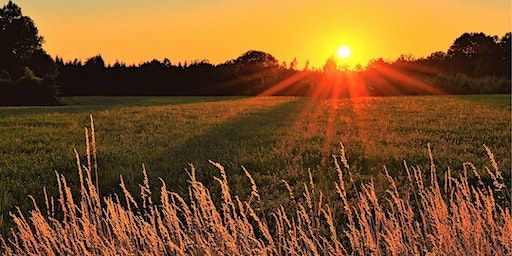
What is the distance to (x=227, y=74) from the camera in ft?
196

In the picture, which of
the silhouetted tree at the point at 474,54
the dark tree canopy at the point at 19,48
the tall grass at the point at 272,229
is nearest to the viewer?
the tall grass at the point at 272,229

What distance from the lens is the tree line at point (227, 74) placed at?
4403cm

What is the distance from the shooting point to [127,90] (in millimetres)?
60188

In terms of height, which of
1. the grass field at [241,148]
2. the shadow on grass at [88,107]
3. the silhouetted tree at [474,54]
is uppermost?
the silhouetted tree at [474,54]

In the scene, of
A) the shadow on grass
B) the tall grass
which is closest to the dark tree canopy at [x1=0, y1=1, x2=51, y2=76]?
the shadow on grass

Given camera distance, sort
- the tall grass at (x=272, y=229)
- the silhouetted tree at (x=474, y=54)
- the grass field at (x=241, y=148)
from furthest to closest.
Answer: the silhouetted tree at (x=474, y=54)
the grass field at (x=241, y=148)
the tall grass at (x=272, y=229)

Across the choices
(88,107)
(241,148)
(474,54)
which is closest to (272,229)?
(241,148)

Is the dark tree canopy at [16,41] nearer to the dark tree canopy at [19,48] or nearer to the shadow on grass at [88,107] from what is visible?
the dark tree canopy at [19,48]

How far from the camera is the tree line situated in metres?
44.0

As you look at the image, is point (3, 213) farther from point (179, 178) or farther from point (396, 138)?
point (396, 138)

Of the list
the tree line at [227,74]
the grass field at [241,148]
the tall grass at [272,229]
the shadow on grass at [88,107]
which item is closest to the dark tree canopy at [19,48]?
the tree line at [227,74]

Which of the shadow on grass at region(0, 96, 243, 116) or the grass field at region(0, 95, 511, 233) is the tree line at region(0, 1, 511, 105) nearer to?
the shadow on grass at region(0, 96, 243, 116)

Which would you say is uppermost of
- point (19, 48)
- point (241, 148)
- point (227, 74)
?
point (19, 48)

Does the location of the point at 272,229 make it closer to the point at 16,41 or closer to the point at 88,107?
the point at 88,107
